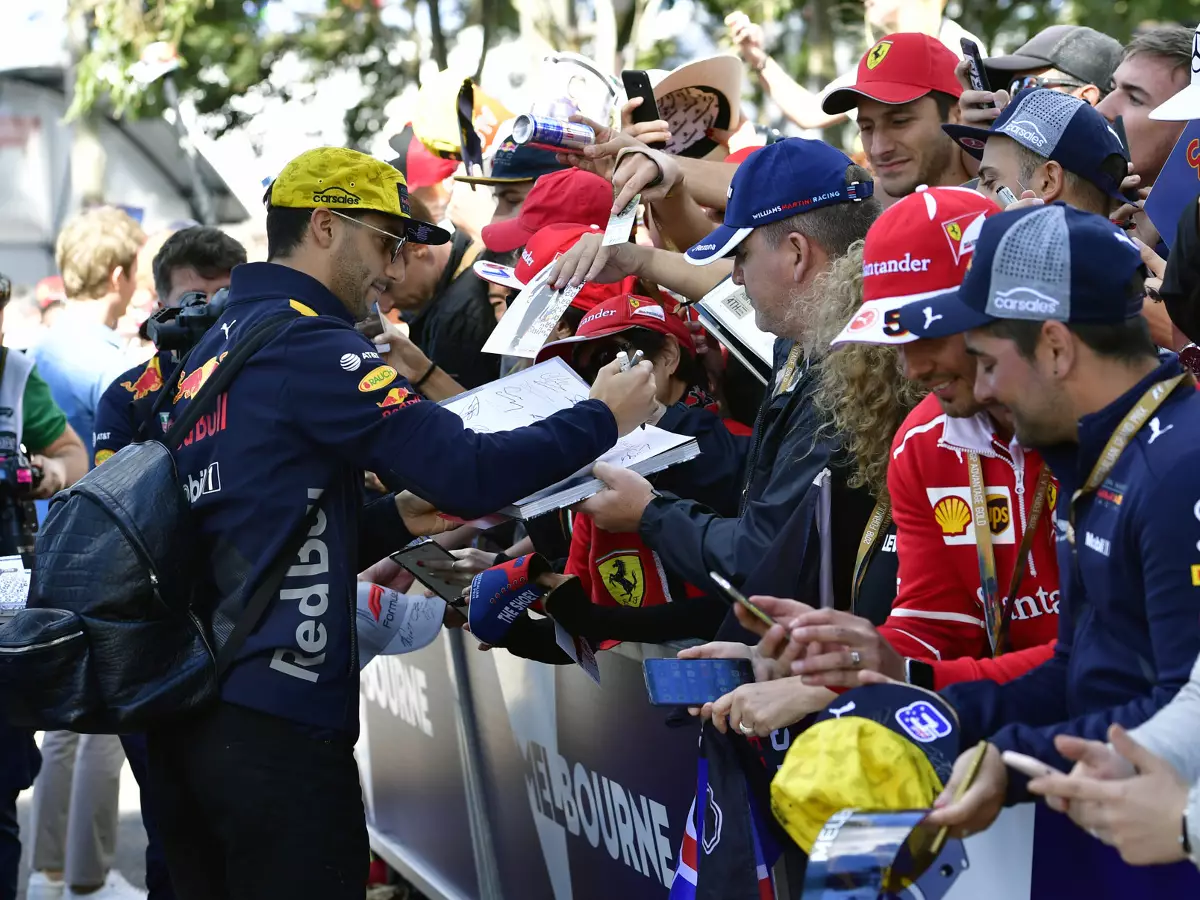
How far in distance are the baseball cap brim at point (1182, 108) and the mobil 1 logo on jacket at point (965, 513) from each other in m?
1.04

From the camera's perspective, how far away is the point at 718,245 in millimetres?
3486

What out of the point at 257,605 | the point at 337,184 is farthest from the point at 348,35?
the point at 257,605

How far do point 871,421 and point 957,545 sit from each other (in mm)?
400

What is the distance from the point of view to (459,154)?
265 inches

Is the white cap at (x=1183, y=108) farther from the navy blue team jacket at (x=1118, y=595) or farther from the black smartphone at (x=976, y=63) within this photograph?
the navy blue team jacket at (x=1118, y=595)

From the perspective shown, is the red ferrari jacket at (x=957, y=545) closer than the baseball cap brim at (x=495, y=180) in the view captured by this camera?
Yes

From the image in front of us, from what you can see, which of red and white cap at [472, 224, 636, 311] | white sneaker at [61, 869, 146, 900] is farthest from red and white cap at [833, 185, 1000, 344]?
white sneaker at [61, 869, 146, 900]

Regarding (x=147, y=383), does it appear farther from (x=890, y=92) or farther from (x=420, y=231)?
(x=890, y=92)

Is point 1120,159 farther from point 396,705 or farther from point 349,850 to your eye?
point 396,705

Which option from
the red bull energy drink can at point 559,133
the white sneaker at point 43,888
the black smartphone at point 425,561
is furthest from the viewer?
the white sneaker at point 43,888

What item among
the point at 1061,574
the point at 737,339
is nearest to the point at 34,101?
the point at 737,339

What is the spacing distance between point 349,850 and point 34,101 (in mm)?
20481

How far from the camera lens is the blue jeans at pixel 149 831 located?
15.6ft

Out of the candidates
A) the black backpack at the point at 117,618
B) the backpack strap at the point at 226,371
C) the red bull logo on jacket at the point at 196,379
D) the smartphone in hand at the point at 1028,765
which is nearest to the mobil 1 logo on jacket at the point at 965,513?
the smartphone in hand at the point at 1028,765
